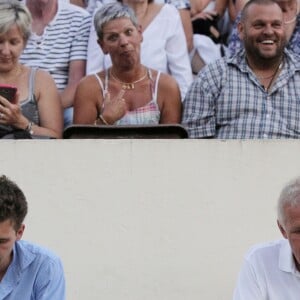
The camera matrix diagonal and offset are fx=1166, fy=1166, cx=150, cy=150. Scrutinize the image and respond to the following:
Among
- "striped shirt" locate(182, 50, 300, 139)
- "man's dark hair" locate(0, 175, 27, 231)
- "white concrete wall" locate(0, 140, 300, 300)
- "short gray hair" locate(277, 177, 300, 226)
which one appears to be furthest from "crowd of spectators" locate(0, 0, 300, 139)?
"short gray hair" locate(277, 177, 300, 226)

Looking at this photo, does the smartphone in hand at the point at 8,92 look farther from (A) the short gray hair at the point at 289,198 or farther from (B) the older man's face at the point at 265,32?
(A) the short gray hair at the point at 289,198

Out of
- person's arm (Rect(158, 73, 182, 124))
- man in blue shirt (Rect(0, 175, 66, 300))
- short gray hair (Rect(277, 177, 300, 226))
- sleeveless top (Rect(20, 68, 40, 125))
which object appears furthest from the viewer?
person's arm (Rect(158, 73, 182, 124))

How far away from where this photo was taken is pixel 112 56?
20.3ft

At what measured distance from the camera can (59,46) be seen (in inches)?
257

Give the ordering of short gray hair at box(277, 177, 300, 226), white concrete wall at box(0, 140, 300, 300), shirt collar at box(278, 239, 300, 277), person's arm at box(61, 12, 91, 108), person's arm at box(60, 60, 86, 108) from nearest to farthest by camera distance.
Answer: short gray hair at box(277, 177, 300, 226)
shirt collar at box(278, 239, 300, 277)
white concrete wall at box(0, 140, 300, 300)
person's arm at box(60, 60, 86, 108)
person's arm at box(61, 12, 91, 108)

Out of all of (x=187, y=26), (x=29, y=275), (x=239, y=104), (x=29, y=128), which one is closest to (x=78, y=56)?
(x=187, y=26)

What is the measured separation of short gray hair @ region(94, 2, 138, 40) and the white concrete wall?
0.80 meters

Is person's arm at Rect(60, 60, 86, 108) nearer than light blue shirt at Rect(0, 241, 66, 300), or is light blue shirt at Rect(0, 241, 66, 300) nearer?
light blue shirt at Rect(0, 241, 66, 300)

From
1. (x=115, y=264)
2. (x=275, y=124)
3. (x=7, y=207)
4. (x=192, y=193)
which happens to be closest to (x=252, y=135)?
(x=275, y=124)

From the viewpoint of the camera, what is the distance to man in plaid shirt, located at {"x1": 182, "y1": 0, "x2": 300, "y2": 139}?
236 inches

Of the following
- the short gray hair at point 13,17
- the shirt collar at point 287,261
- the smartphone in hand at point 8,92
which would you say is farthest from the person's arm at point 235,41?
A: the shirt collar at point 287,261

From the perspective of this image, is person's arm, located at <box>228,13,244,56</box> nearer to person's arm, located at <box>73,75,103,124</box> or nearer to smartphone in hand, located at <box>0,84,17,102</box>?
person's arm, located at <box>73,75,103,124</box>

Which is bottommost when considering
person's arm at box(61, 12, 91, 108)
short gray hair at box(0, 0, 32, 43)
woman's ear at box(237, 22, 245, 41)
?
person's arm at box(61, 12, 91, 108)

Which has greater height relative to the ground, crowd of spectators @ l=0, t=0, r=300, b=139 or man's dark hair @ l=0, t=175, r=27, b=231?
crowd of spectators @ l=0, t=0, r=300, b=139
